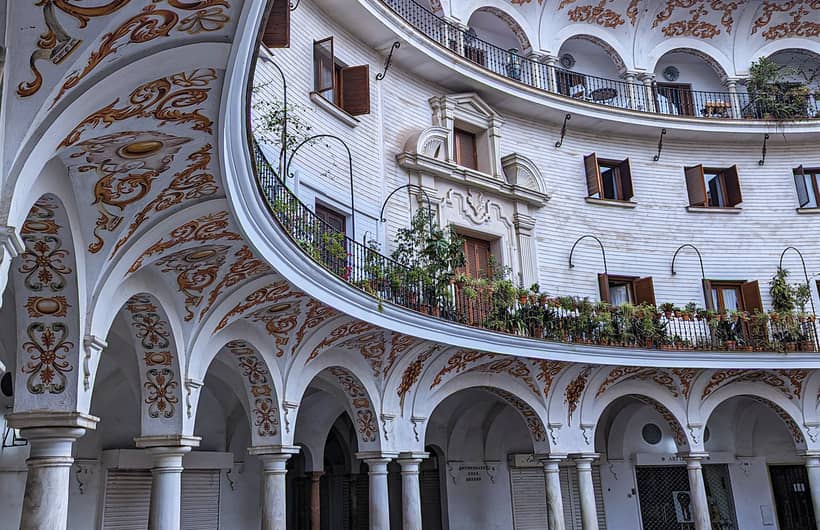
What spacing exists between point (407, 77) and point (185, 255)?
9.29m

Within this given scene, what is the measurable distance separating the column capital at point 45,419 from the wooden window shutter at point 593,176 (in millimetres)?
14110

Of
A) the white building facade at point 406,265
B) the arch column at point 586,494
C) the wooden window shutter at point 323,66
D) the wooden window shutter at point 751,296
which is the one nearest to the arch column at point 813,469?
the white building facade at point 406,265

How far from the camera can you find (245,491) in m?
14.6

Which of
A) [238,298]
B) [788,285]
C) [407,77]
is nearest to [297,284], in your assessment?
[238,298]

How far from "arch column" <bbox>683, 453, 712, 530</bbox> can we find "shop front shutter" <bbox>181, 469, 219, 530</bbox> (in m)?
9.74

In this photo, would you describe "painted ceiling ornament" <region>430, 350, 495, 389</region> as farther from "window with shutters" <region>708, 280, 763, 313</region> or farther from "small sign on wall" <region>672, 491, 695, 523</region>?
"small sign on wall" <region>672, 491, 695, 523</region>

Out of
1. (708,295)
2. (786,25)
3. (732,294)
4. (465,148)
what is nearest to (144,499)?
(465,148)

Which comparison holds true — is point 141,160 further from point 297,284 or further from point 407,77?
point 407,77

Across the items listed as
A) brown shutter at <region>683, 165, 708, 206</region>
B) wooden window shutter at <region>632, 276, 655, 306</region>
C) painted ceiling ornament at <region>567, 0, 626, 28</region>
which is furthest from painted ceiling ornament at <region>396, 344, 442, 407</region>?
painted ceiling ornament at <region>567, 0, 626, 28</region>

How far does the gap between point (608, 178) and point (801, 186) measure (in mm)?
5109

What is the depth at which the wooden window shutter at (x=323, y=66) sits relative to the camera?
14.1 m

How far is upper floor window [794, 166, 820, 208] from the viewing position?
20078 millimetres

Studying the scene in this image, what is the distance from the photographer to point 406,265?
45.1 ft

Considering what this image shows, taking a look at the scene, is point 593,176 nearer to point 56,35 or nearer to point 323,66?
point 323,66
